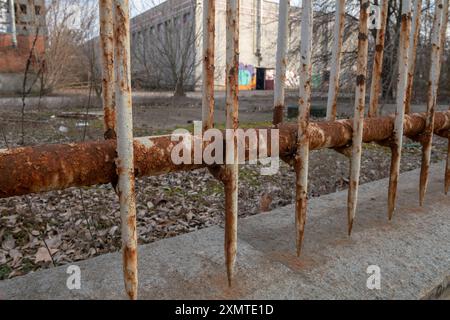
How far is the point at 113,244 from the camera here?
2430 millimetres

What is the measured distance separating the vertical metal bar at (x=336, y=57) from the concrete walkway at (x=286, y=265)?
709 mm

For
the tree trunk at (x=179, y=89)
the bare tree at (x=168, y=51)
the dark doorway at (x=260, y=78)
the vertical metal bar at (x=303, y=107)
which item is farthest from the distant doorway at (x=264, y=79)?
the vertical metal bar at (x=303, y=107)

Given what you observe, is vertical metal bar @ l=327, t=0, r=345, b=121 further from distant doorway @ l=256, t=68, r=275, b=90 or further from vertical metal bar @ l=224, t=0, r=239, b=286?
distant doorway @ l=256, t=68, r=275, b=90

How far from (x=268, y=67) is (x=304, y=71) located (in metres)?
33.7

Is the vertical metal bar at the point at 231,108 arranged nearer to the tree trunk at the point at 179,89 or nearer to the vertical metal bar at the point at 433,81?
the vertical metal bar at the point at 433,81

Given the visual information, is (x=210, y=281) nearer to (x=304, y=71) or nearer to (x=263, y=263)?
(x=263, y=263)

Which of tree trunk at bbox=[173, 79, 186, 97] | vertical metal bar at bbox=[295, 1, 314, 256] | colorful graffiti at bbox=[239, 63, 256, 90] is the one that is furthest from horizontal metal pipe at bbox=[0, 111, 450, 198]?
colorful graffiti at bbox=[239, 63, 256, 90]

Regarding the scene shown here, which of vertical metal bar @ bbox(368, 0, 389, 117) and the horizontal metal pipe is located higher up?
vertical metal bar @ bbox(368, 0, 389, 117)

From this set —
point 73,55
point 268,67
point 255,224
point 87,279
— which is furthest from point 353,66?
point 268,67

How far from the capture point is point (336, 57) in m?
1.85

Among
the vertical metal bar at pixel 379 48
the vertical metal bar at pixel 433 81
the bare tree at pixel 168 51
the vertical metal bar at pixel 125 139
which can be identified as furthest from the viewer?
the bare tree at pixel 168 51

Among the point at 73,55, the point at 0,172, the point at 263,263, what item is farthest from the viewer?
the point at 73,55

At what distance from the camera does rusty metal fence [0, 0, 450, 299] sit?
3.48 ft

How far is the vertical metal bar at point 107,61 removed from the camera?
1.26 m
